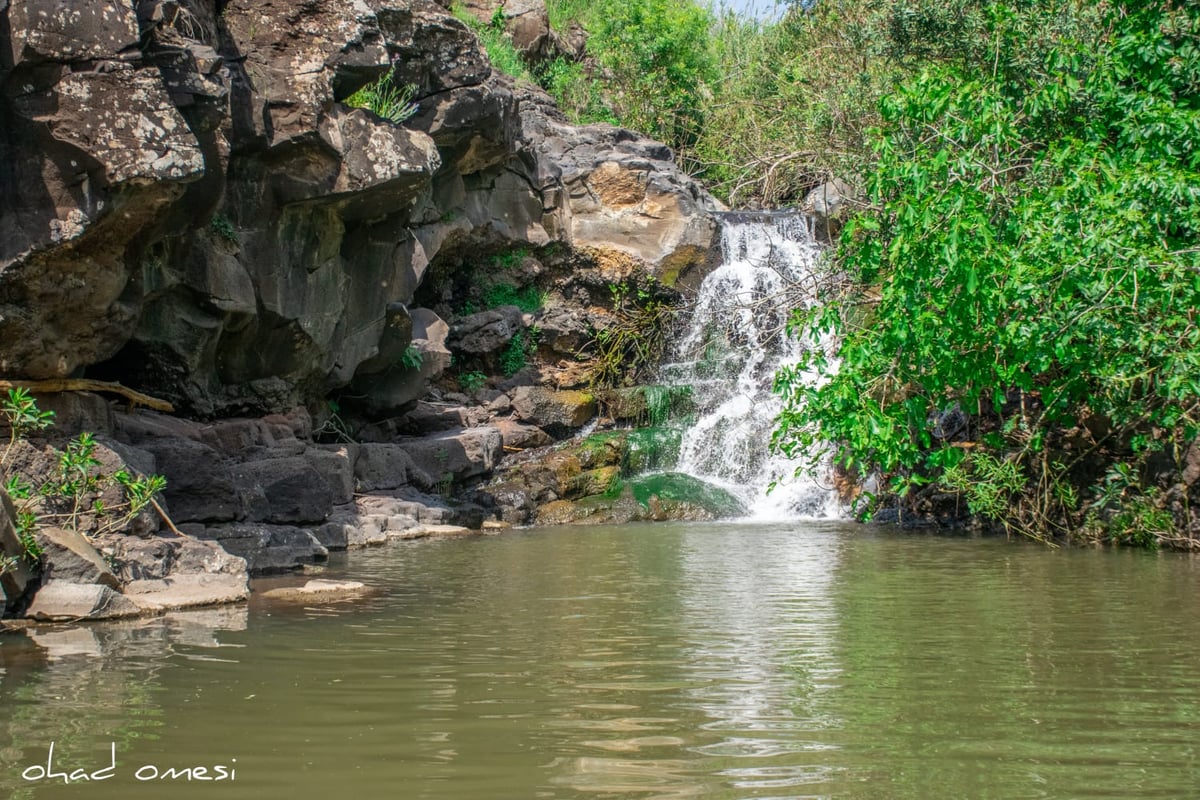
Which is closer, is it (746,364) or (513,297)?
(746,364)

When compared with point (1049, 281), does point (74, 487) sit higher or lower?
lower

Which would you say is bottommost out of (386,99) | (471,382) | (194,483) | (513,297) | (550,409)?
(194,483)

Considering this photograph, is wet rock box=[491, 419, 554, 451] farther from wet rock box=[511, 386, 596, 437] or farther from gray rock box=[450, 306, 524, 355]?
gray rock box=[450, 306, 524, 355]

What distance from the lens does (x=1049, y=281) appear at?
9.45 meters

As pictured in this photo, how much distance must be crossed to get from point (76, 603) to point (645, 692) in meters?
4.30

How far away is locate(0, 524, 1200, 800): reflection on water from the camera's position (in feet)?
13.0

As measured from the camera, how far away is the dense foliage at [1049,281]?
9234 mm

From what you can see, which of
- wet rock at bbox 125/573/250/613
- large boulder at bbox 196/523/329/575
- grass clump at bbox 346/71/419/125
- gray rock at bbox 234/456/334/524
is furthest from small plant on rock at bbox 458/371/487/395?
wet rock at bbox 125/573/250/613

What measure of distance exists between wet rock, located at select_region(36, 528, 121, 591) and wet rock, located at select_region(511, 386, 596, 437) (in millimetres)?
10344

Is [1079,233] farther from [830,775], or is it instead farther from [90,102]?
[90,102]

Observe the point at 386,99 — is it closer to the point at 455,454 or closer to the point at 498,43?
the point at 455,454

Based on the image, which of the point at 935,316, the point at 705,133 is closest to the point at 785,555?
the point at 935,316

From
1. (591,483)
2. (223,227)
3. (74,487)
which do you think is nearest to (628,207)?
(591,483)

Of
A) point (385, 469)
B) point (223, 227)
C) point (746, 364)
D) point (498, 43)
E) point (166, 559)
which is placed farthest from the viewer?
point (498, 43)
